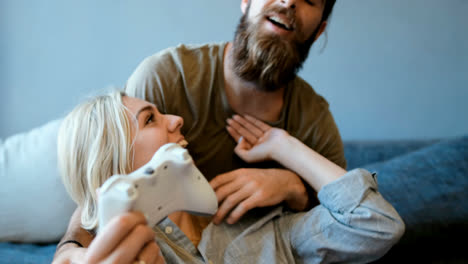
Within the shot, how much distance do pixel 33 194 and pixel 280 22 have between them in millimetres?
885

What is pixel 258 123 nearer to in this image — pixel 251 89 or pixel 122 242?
pixel 251 89

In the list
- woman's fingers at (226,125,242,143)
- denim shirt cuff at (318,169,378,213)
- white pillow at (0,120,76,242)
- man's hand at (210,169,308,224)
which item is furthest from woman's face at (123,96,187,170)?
white pillow at (0,120,76,242)

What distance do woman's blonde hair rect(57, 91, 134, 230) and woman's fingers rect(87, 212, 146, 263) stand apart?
9.7 inches

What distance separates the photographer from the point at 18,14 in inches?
60.4

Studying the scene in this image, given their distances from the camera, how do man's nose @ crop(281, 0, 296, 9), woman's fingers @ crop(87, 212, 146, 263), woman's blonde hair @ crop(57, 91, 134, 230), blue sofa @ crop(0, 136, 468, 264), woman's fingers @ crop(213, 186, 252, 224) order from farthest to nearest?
blue sofa @ crop(0, 136, 468, 264) → man's nose @ crop(281, 0, 296, 9) → woman's fingers @ crop(213, 186, 252, 224) → woman's blonde hair @ crop(57, 91, 134, 230) → woman's fingers @ crop(87, 212, 146, 263)

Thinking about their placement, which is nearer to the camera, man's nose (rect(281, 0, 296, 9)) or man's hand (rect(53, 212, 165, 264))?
man's hand (rect(53, 212, 165, 264))

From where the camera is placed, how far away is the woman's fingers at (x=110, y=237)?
1.80 feet

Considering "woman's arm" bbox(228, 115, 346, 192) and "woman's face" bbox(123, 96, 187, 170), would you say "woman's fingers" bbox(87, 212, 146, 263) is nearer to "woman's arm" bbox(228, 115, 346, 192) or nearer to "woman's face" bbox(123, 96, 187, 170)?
"woman's face" bbox(123, 96, 187, 170)

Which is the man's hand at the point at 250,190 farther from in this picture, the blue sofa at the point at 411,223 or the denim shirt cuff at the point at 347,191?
the blue sofa at the point at 411,223

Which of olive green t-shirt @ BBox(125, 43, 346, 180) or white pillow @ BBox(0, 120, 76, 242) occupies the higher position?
olive green t-shirt @ BBox(125, 43, 346, 180)

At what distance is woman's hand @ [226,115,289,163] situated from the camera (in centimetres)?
108

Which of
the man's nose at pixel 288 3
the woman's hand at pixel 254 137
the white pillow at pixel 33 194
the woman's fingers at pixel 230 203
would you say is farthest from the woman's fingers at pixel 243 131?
the white pillow at pixel 33 194

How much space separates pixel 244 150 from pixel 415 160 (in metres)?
0.83

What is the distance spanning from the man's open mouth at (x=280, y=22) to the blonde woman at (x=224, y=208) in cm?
33
